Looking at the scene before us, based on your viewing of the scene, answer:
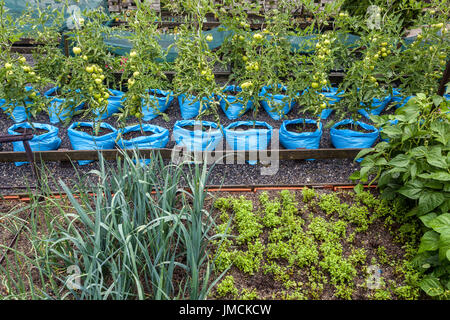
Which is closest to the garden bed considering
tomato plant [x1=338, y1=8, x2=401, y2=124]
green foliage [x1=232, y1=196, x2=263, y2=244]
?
green foliage [x1=232, y1=196, x2=263, y2=244]

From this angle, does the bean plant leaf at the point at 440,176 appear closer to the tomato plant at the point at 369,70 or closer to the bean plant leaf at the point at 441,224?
the bean plant leaf at the point at 441,224

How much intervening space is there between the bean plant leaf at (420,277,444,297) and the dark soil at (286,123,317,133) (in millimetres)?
1866

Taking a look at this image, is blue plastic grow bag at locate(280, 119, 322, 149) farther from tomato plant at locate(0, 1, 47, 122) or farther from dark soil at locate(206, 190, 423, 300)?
tomato plant at locate(0, 1, 47, 122)

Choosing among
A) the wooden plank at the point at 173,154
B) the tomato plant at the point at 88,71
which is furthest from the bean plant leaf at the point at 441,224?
the tomato plant at the point at 88,71

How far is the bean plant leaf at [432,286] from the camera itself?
5.42 ft

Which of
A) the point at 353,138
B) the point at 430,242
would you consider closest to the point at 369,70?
the point at 353,138

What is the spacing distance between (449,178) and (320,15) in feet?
6.51

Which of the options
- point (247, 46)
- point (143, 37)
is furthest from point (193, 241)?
point (247, 46)

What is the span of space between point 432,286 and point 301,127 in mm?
2002

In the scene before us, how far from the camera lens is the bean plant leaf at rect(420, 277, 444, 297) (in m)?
1.65

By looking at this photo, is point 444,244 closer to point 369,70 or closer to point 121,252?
point 121,252

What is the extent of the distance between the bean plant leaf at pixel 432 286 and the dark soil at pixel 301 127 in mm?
1866

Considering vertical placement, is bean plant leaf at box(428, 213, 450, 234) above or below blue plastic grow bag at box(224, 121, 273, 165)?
above
